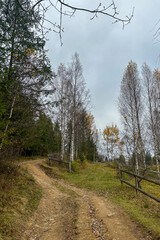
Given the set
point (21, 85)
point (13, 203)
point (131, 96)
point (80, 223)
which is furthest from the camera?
point (131, 96)

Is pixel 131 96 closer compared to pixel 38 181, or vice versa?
pixel 38 181

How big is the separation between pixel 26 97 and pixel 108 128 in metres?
27.7

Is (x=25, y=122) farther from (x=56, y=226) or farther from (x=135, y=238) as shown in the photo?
(x=135, y=238)

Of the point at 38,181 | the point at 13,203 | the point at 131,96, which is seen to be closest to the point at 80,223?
the point at 13,203

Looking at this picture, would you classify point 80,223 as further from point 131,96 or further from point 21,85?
point 131,96

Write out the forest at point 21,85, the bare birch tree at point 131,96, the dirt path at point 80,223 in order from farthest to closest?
1. the bare birch tree at point 131,96
2. the forest at point 21,85
3. the dirt path at point 80,223

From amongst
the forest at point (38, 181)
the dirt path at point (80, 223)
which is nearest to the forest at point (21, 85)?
the forest at point (38, 181)

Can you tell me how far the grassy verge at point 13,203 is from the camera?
338cm

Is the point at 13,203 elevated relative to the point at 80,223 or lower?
elevated

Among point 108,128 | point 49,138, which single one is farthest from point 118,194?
point 108,128

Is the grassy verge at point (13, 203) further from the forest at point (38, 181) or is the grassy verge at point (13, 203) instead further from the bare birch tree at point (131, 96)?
the bare birch tree at point (131, 96)

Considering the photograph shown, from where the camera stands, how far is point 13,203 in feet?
14.7

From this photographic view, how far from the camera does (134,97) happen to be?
40.7ft

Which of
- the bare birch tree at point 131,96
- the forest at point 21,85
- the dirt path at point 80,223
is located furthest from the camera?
the bare birch tree at point 131,96
